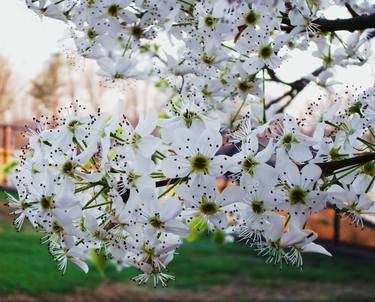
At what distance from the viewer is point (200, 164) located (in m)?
0.67

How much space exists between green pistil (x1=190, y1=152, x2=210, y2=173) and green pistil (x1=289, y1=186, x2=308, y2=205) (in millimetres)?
91

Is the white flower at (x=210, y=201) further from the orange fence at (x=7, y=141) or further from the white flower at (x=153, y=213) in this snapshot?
the orange fence at (x=7, y=141)

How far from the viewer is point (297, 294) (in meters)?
3.45

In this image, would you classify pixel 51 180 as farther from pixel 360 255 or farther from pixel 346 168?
pixel 360 255

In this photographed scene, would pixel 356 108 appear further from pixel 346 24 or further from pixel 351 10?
pixel 351 10

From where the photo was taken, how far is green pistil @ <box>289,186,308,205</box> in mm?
686

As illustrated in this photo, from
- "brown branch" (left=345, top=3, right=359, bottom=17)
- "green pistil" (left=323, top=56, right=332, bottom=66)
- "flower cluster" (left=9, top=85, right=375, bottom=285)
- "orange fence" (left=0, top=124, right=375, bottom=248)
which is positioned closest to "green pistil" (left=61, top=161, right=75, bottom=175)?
"flower cluster" (left=9, top=85, right=375, bottom=285)

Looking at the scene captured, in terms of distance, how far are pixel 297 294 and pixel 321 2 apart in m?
2.58

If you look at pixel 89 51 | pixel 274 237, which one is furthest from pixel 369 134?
pixel 89 51

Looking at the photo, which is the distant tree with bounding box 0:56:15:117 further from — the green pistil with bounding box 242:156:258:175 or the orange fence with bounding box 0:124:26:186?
the green pistil with bounding box 242:156:258:175

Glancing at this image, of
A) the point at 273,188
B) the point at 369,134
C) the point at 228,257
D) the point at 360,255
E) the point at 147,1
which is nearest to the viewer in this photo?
the point at 273,188

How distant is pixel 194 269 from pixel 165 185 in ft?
10.2

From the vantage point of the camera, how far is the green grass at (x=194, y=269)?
10.1 feet

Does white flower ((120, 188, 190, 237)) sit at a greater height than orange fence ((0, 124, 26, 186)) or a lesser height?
lesser
